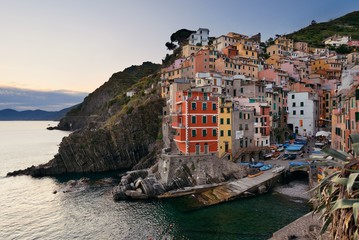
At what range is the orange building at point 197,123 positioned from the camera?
1992 inches

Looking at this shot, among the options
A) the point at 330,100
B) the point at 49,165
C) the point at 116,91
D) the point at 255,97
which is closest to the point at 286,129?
the point at 255,97

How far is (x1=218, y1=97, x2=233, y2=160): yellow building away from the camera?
53.2m

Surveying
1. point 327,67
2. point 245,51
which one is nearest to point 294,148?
point 245,51

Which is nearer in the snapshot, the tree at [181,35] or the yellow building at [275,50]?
the yellow building at [275,50]

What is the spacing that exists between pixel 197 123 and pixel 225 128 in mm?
6204

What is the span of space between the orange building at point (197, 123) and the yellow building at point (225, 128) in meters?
0.89

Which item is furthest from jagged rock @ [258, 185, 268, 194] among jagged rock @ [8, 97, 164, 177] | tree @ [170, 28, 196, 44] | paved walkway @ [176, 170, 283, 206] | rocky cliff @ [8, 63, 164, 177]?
tree @ [170, 28, 196, 44]

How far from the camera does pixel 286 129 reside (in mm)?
71062

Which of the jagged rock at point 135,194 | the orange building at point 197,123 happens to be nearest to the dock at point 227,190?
the jagged rock at point 135,194

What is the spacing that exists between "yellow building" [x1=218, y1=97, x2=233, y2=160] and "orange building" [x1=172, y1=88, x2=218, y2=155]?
0.89 metres

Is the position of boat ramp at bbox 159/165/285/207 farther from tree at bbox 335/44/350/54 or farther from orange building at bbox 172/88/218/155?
tree at bbox 335/44/350/54

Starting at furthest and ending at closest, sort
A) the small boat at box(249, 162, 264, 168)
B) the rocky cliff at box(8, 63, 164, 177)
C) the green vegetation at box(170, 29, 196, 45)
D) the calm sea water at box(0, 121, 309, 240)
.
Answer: the green vegetation at box(170, 29, 196, 45) < the rocky cliff at box(8, 63, 164, 177) < the small boat at box(249, 162, 264, 168) < the calm sea water at box(0, 121, 309, 240)

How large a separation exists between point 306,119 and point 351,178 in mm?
70512

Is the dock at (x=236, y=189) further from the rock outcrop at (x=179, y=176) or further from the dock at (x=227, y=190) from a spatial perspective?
the rock outcrop at (x=179, y=176)
